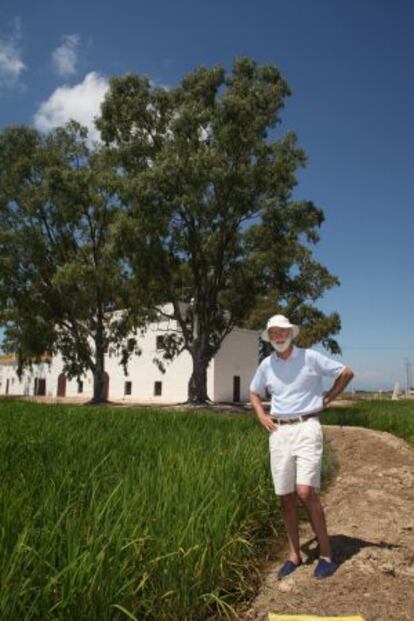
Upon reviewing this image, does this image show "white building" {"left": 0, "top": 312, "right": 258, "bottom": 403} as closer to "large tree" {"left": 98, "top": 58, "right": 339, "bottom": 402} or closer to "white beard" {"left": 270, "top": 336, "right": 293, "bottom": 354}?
"large tree" {"left": 98, "top": 58, "right": 339, "bottom": 402}

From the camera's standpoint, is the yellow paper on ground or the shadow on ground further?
the shadow on ground

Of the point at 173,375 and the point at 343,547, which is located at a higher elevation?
the point at 173,375

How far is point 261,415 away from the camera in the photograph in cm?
510

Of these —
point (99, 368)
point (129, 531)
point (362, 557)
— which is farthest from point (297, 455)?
point (99, 368)

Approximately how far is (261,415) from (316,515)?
0.92m

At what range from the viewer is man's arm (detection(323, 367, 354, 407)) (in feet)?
16.2

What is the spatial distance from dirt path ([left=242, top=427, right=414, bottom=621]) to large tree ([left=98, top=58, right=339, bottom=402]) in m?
20.6

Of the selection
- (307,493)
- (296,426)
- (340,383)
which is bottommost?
(307,493)

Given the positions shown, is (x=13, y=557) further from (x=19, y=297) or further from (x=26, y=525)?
Answer: (x=19, y=297)

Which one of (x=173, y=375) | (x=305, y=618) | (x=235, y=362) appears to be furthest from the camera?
Result: (x=235, y=362)

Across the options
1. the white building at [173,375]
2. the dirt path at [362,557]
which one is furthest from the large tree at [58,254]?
the dirt path at [362,557]

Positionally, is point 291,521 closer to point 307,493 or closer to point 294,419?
point 307,493

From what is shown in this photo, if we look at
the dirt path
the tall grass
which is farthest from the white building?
the tall grass

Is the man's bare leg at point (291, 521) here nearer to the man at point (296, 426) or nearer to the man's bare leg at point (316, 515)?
the man at point (296, 426)
